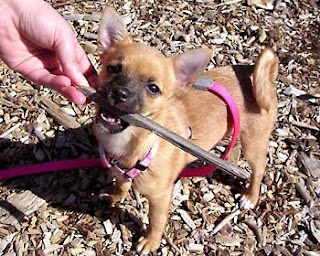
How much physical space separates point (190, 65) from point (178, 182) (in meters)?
1.13

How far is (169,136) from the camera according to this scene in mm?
2568

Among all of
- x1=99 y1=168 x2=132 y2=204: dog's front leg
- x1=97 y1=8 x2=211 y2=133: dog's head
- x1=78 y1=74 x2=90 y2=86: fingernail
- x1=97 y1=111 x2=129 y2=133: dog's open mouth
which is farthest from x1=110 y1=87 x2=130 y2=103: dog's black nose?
x1=99 y1=168 x2=132 y2=204: dog's front leg

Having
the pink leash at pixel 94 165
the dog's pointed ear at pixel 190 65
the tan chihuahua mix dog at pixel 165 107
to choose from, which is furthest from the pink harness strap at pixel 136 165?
the dog's pointed ear at pixel 190 65

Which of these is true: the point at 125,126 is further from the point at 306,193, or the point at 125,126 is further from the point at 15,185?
the point at 306,193

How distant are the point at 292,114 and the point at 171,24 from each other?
1286mm

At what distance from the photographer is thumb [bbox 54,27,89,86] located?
2889 millimetres

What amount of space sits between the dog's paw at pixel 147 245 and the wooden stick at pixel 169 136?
40.7 inches

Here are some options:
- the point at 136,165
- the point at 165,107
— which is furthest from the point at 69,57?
the point at 136,165

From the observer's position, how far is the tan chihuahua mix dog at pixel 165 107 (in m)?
→ 2.84

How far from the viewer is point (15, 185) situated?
368 cm

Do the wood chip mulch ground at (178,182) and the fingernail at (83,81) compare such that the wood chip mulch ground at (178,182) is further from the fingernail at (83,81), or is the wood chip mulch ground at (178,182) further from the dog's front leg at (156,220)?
the fingernail at (83,81)

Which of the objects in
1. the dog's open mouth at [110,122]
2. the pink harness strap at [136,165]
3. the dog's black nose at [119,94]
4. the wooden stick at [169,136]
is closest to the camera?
the wooden stick at [169,136]

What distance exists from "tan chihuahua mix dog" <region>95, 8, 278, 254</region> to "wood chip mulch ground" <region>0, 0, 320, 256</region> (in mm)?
173

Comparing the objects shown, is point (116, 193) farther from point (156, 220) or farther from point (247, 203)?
point (247, 203)
